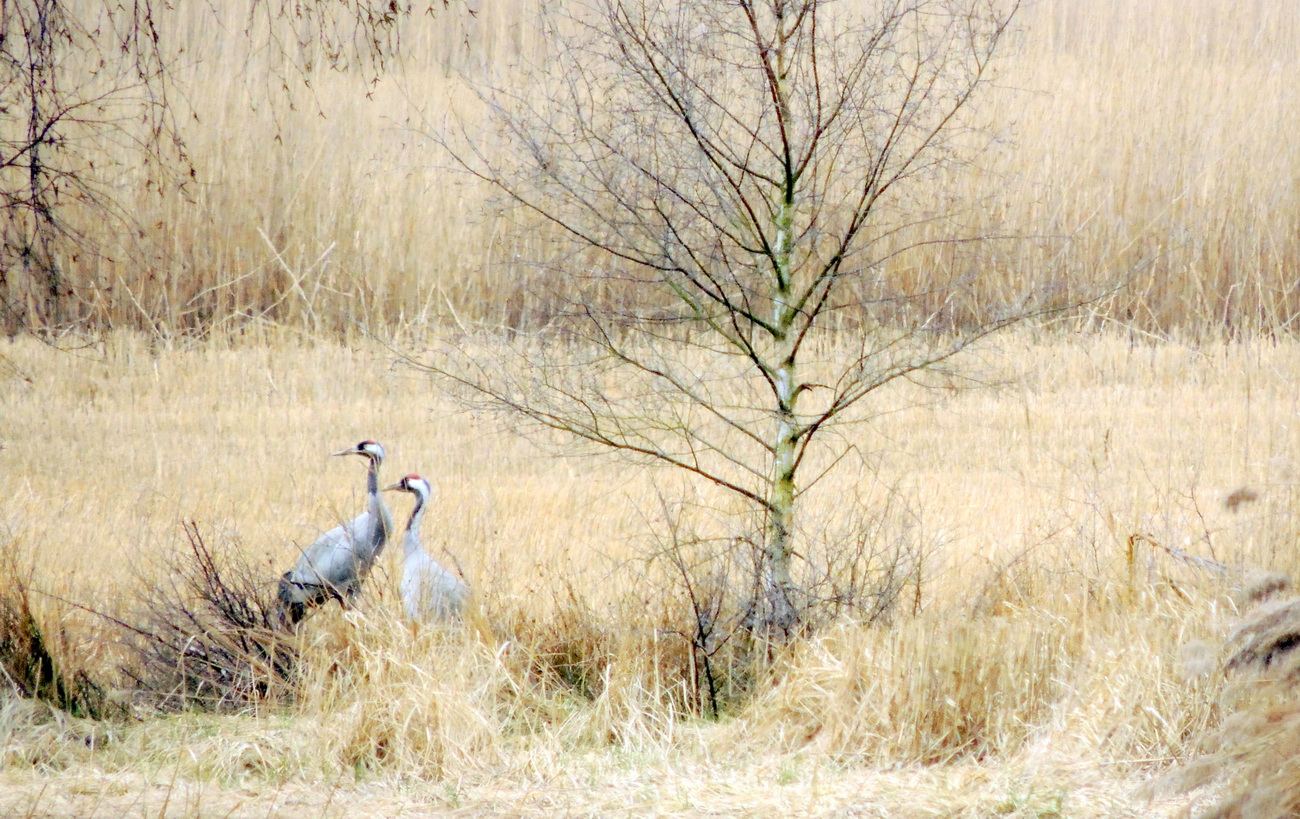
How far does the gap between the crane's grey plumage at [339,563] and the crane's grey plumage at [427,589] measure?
7.7 inches

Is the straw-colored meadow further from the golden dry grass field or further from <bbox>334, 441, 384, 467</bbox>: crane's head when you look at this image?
<bbox>334, 441, 384, 467</bbox>: crane's head

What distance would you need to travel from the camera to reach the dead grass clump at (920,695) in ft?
14.4

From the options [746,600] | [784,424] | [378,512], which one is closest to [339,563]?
[378,512]

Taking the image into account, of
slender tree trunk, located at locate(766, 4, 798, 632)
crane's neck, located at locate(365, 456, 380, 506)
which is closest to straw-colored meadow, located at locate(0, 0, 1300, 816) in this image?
slender tree trunk, located at locate(766, 4, 798, 632)

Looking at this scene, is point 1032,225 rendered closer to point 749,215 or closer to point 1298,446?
point 1298,446

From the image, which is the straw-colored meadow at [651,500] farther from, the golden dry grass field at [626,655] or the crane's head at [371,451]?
the crane's head at [371,451]

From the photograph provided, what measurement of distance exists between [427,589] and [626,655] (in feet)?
3.08

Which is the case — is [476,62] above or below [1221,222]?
above

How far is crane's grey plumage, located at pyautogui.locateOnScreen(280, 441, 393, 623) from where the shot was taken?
554 centimetres

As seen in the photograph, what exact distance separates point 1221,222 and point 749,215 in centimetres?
902

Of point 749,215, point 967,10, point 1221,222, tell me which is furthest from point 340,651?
point 1221,222

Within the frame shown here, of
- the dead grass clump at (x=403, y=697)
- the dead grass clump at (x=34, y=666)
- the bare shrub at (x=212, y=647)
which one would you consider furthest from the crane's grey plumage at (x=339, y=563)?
the dead grass clump at (x=34, y=666)

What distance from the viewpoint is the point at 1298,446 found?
25.3 ft

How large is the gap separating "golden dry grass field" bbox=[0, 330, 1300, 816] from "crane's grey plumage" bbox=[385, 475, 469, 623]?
126mm
